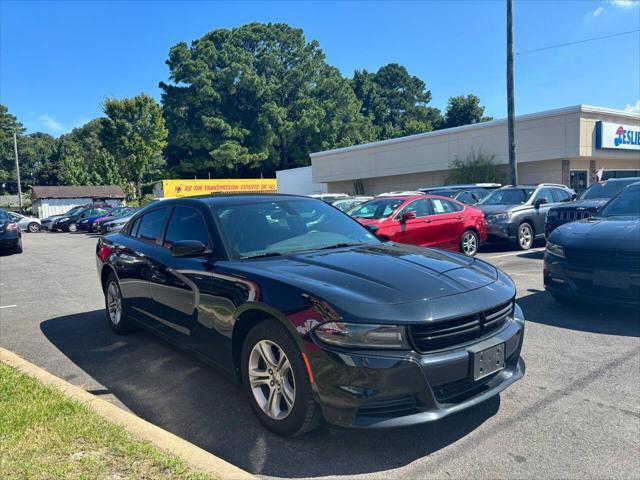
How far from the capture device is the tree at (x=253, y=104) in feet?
177

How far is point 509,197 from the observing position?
13.3 meters

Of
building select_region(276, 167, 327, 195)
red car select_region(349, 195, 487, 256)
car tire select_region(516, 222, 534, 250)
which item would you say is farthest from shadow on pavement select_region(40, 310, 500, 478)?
building select_region(276, 167, 327, 195)

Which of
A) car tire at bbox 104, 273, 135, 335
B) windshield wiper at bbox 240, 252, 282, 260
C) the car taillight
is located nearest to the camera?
windshield wiper at bbox 240, 252, 282, 260

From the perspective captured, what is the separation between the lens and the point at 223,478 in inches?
103

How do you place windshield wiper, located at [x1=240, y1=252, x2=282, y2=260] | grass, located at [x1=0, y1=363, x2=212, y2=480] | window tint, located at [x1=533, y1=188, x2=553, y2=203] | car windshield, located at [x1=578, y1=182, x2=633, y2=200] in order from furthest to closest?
window tint, located at [x1=533, y1=188, x2=553, y2=203]
car windshield, located at [x1=578, y1=182, x2=633, y2=200]
windshield wiper, located at [x1=240, y1=252, x2=282, y2=260]
grass, located at [x1=0, y1=363, x2=212, y2=480]

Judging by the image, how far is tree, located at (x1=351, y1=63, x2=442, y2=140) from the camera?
76.2m

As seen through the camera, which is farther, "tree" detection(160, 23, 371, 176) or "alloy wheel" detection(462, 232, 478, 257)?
"tree" detection(160, 23, 371, 176)

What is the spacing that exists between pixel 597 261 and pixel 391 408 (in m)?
3.88

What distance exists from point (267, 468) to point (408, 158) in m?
30.9

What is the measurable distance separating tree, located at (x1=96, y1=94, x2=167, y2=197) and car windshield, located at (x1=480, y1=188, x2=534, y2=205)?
37.9 metres

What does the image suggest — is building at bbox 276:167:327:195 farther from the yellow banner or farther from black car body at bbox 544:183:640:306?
black car body at bbox 544:183:640:306

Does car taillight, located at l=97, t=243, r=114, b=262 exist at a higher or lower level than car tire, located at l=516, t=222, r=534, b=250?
higher

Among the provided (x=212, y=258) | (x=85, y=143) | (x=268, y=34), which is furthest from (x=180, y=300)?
(x=85, y=143)

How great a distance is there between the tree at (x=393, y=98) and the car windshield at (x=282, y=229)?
69719mm
